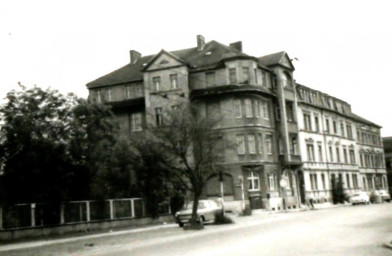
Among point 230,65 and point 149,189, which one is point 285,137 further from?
point 149,189

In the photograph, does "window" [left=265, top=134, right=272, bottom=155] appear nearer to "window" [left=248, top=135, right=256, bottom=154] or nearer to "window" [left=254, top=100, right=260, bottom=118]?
"window" [left=248, top=135, right=256, bottom=154]

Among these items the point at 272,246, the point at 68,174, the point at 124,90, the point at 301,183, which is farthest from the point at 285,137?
the point at 272,246

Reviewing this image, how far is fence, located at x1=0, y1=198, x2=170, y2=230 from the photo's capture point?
1014 inches

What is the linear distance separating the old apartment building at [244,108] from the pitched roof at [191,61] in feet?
0.33

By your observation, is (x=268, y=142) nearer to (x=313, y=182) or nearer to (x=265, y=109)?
(x=265, y=109)

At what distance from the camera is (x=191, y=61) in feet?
175

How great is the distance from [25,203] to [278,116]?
33.0 m

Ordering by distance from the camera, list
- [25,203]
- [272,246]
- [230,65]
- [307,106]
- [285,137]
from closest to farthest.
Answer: [272,246] → [25,203] → [230,65] → [285,137] → [307,106]

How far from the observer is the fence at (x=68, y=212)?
84.5 ft

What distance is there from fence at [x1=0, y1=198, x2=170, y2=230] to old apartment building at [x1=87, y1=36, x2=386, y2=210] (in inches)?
455

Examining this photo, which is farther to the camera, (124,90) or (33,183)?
(124,90)

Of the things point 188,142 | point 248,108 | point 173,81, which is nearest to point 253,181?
point 248,108

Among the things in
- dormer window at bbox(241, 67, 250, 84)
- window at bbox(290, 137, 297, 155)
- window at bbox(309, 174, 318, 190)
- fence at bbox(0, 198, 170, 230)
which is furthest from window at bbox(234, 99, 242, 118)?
fence at bbox(0, 198, 170, 230)

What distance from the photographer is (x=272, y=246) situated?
15250 mm
